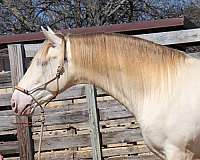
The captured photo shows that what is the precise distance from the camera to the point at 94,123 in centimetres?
584

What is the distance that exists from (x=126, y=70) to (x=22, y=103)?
0.86 meters

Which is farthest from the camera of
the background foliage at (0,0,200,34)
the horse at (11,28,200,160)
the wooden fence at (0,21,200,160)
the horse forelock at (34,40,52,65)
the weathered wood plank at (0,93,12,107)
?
the background foliage at (0,0,200,34)

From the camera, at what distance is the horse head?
12.6 feet

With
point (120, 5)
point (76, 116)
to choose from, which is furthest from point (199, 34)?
point (120, 5)

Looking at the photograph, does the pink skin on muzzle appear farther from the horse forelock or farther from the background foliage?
the background foliage

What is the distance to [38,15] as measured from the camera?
54.6 ft

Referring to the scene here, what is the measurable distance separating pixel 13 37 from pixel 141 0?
9.30 m

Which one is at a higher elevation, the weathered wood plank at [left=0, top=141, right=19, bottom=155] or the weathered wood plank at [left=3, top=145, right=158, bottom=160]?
the weathered wood plank at [left=0, top=141, right=19, bottom=155]

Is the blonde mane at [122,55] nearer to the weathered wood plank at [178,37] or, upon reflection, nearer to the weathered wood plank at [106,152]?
the weathered wood plank at [178,37]

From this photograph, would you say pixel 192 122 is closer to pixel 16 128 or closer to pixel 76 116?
pixel 76 116

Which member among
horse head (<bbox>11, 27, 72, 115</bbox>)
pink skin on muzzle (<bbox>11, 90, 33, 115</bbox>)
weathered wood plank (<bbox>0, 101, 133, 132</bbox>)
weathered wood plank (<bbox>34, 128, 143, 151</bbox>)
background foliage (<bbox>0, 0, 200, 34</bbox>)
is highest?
background foliage (<bbox>0, 0, 200, 34</bbox>)

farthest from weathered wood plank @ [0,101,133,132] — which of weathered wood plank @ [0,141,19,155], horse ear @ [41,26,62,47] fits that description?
horse ear @ [41,26,62,47]

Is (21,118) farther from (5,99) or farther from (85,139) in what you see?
(85,139)

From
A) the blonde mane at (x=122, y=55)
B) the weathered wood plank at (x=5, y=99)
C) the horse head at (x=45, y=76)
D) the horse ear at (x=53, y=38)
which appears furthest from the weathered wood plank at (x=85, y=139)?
the horse ear at (x=53, y=38)
